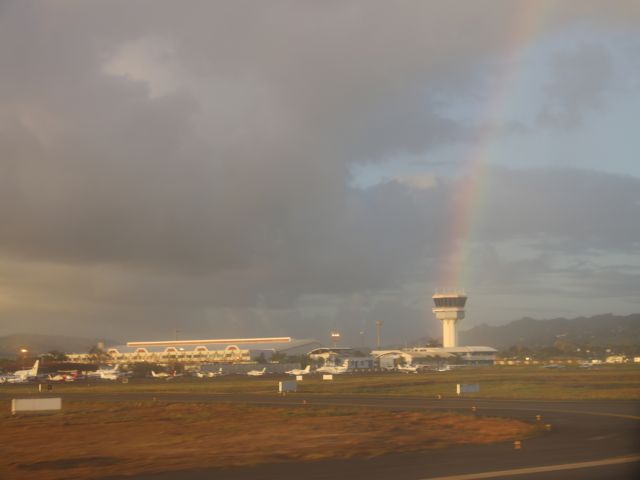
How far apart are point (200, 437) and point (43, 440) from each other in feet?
25.5

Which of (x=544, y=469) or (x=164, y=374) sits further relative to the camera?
(x=164, y=374)

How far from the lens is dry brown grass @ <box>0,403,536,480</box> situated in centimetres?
2895

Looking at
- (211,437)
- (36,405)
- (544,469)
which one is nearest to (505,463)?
(544,469)

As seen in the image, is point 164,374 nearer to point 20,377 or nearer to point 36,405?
point 20,377

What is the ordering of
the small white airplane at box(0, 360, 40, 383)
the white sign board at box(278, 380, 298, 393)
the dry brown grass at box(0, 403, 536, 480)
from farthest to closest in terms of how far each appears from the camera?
the small white airplane at box(0, 360, 40, 383) → the white sign board at box(278, 380, 298, 393) → the dry brown grass at box(0, 403, 536, 480)

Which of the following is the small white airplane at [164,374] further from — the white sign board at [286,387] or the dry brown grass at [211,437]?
the dry brown grass at [211,437]

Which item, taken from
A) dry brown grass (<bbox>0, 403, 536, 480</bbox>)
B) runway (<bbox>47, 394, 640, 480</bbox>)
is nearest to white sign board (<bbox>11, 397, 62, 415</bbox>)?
dry brown grass (<bbox>0, 403, 536, 480</bbox>)

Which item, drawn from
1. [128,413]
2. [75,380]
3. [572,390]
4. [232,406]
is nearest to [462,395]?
[572,390]

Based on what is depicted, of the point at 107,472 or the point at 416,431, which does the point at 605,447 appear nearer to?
the point at 416,431

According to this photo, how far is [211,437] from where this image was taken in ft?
122

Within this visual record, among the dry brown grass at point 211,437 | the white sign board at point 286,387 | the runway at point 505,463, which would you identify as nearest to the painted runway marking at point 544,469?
the runway at point 505,463

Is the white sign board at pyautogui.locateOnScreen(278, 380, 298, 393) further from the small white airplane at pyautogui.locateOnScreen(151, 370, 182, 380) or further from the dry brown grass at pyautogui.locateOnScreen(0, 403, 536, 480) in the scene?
the small white airplane at pyautogui.locateOnScreen(151, 370, 182, 380)

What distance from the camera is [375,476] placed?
24.7m

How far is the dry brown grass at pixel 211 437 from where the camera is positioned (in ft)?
95.0
